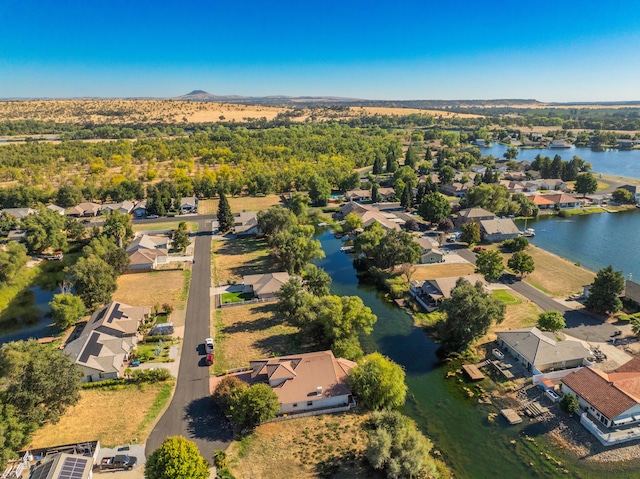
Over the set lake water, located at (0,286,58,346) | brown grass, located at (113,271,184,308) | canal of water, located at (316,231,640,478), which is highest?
canal of water, located at (316,231,640,478)

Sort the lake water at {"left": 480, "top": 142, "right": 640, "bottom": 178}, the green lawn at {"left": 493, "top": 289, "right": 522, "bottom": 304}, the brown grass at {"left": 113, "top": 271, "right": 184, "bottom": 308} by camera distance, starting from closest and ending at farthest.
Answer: the green lawn at {"left": 493, "top": 289, "right": 522, "bottom": 304} → the brown grass at {"left": 113, "top": 271, "right": 184, "bottom": 308} → the lake water at {"left": 480, "top": 142, "right": 640, "bottom": 178}

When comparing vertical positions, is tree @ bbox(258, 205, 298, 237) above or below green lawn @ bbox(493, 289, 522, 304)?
above

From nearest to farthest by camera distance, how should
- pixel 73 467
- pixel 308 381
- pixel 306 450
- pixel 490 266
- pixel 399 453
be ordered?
pixel 73 467 → pixel 399 453 → pixel 306 450 → pixel 308 381 → pixel 490 266

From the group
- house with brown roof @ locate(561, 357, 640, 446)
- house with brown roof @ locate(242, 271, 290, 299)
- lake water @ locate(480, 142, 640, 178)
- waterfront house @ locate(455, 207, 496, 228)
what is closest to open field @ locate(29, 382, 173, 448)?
house with brown roof @ locate(242, 271, 290, 299)

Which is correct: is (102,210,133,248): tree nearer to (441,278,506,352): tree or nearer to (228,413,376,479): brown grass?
(228,413,376,479): brown grass

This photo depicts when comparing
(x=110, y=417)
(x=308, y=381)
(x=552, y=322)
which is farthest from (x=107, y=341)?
(x=552, y=322)

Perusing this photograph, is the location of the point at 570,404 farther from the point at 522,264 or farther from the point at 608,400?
the point at 522,264
